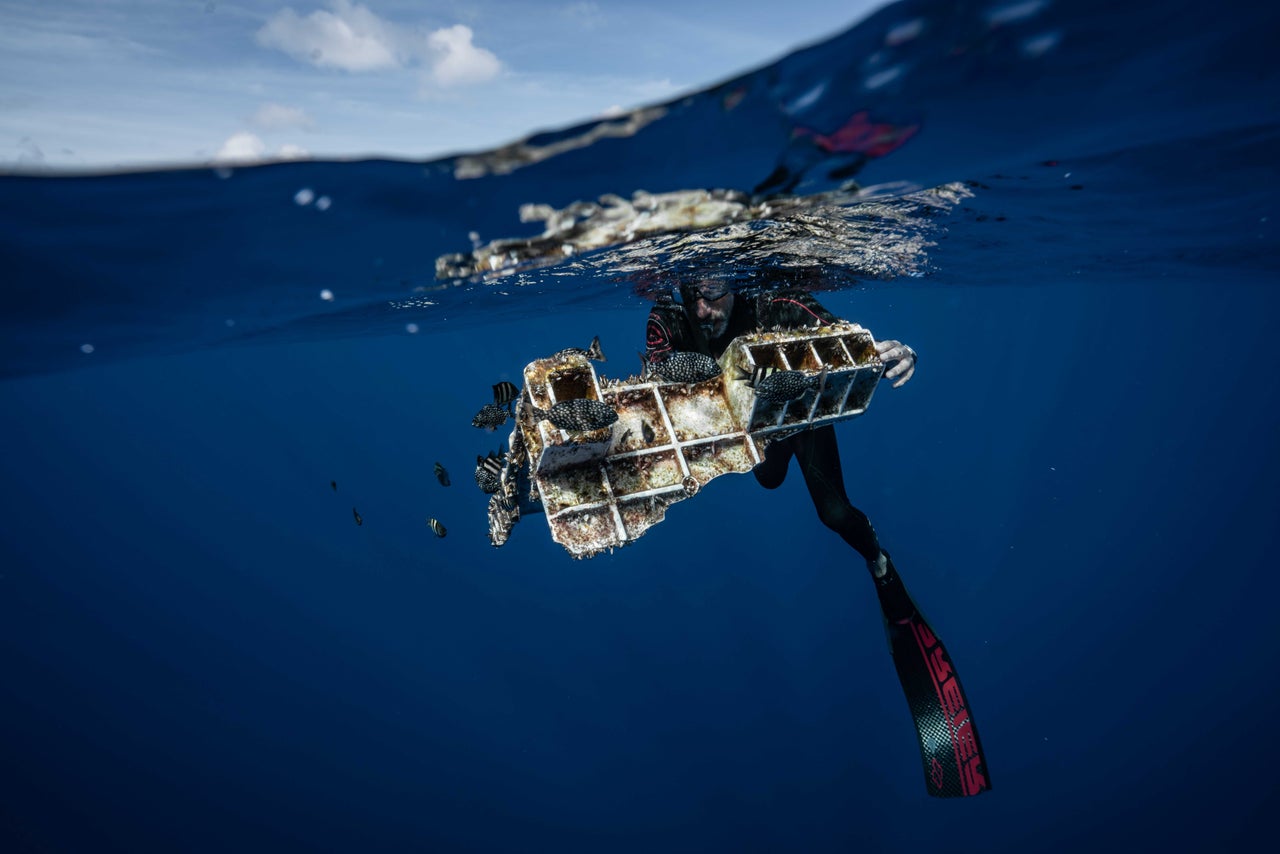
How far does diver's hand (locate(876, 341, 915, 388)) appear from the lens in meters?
5.54

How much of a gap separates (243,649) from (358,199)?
4109 centimetres

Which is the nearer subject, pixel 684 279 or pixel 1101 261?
pixel 684 279

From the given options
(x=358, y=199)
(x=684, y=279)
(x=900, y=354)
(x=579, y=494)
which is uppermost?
(x=358, y=199)

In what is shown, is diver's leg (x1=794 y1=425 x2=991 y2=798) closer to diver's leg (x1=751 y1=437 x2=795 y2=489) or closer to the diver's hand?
diver's leg (x1=751 y1=437 x2=795 y2=489)

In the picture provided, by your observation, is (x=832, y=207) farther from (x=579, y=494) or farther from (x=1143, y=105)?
(x=579, y=494)

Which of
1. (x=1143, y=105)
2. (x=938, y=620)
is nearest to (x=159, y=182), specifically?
(x=1143, y=105)

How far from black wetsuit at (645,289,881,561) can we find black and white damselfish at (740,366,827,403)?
1.97 meters

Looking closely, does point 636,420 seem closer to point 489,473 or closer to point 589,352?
point 589,352

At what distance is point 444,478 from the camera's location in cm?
798

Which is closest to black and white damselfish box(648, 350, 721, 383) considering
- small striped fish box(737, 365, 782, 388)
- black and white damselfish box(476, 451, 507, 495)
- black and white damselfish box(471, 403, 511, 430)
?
small striped fish box(737, 365, 782, 388)

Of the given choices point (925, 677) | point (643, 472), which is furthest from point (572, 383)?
point (925, 677)

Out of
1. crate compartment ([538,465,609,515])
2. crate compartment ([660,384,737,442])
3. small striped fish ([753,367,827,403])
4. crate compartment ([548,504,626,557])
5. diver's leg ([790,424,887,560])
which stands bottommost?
diver's leg ([790,424,887,560])

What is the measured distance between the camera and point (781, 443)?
7992 mm

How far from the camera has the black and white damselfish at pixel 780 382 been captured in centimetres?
482
